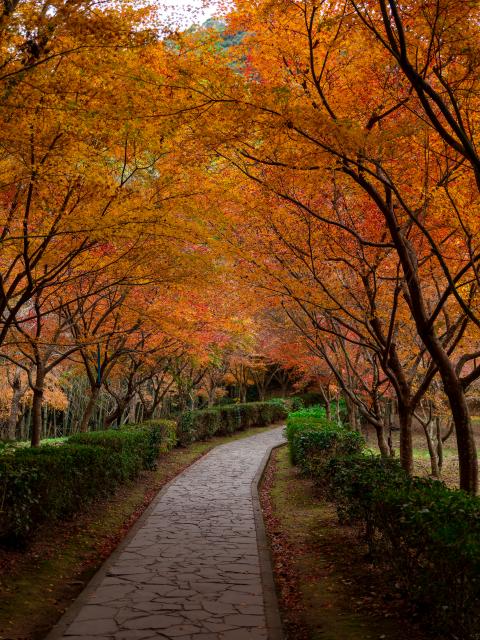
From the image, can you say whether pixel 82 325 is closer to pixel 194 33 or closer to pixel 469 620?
pixel 194 33

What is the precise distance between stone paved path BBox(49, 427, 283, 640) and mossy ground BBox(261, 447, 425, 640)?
340mm

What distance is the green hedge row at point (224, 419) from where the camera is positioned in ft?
65.3

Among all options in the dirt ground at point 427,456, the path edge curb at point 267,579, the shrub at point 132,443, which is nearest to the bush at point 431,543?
the path edge curb at point 267,579

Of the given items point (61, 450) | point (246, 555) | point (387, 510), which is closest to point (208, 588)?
point (246, 555)

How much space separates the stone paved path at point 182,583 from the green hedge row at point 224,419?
32.1 ft

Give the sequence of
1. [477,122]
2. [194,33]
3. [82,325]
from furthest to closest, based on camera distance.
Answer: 1. [82,325]
2. [477,122]
3. [194,33]

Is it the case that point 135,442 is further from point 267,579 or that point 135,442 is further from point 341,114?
point 341,114

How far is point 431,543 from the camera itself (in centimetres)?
382

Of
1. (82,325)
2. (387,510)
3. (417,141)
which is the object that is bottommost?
(387,510)

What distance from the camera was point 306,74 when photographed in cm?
611

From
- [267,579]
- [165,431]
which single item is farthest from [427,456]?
[267,579]

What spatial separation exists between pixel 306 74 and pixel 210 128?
4.94ft

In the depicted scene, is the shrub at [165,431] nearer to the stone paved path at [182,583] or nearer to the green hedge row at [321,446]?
the green hedge row at [321,446]

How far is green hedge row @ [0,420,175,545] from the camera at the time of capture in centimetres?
597
